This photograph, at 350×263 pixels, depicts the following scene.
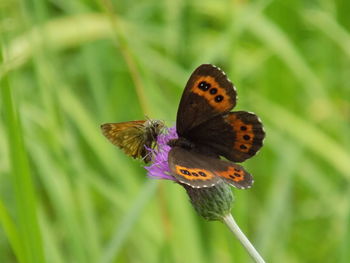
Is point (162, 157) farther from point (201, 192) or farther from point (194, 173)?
point (194, 173)

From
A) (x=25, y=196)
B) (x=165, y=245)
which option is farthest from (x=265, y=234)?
(x=25, y=196)

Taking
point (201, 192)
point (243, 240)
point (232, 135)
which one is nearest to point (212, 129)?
point (232, 135)

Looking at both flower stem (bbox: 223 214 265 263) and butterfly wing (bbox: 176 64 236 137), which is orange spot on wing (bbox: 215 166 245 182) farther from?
butterfly wing (bbox: 176 64 236 137)

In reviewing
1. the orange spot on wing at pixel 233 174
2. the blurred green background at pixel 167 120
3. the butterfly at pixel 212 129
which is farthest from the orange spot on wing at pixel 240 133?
the blurred green background at pixel 167 120

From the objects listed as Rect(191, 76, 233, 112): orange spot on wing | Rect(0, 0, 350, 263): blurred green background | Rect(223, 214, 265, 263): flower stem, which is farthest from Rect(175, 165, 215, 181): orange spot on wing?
Rect(0, 0, 350, 263): blurred green background

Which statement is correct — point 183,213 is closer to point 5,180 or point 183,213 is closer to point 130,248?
point 130,248

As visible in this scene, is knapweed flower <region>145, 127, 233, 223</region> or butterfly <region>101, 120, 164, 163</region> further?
butterfly <region>101, 120, 164, 163</region>

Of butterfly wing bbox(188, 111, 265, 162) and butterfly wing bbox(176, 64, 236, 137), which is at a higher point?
butterfly wing bbox(176, 64, 236, 137)
